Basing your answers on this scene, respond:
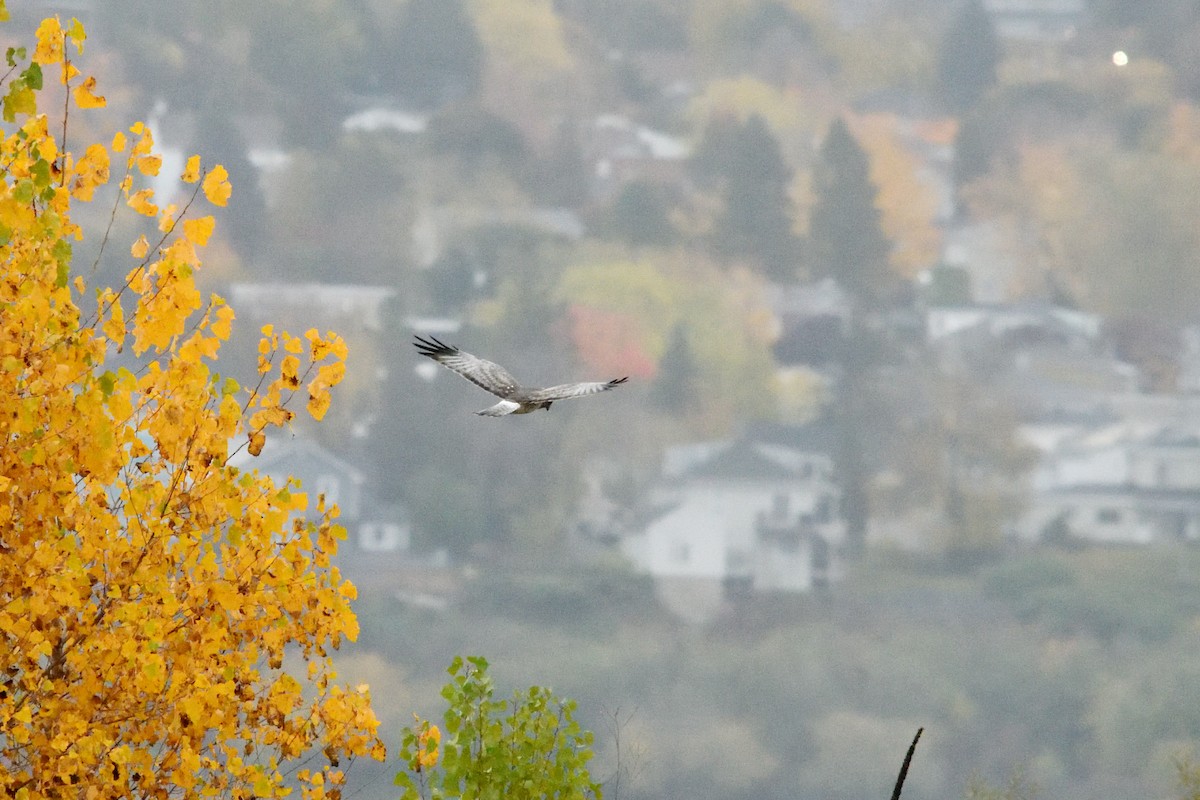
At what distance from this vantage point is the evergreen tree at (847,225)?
32.9 metres

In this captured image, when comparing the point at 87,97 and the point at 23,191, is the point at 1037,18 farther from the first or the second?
the point at 23,191

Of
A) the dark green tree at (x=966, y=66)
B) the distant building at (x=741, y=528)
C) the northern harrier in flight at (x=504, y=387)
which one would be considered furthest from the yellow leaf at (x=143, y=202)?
the dark green tree at (x=966, y=66)

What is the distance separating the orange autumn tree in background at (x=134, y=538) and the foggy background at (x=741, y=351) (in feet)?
83.4

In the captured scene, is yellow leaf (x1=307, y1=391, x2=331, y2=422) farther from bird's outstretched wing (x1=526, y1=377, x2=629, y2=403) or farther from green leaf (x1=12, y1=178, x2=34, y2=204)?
green leaf (x1=12, y1=178, x2=34, y2=204)

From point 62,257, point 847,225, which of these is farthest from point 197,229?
point 847,225

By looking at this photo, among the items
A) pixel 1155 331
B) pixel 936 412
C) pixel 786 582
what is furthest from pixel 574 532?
pixel 1155 331

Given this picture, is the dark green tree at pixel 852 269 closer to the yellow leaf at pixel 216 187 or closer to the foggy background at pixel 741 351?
the foggy background at pixel 741 351

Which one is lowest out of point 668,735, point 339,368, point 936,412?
point 339,368

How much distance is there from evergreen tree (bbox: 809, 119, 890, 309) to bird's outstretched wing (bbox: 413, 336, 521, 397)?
2804cm

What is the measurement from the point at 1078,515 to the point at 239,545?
1188 inches

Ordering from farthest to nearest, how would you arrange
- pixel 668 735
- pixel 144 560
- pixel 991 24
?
pixel 991 24
pixel 668 735
pixel 144 560

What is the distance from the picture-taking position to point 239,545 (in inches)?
164

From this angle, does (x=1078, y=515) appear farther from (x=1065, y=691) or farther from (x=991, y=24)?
(x=991, y=24)

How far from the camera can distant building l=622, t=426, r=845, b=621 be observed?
102 feet
